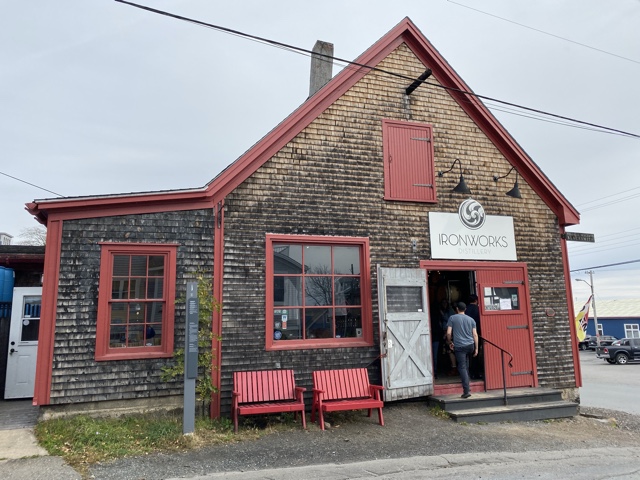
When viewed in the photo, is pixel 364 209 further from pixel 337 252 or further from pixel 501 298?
pixel 501 298

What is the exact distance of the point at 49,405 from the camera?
24.6 ft

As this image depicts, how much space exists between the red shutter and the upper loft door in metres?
2.14

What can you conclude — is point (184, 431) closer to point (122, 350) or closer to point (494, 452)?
point (122, 350)

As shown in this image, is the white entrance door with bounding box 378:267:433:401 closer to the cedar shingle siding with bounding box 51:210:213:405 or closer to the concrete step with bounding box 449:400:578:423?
the concrete step with bounding box 449:400:578:423

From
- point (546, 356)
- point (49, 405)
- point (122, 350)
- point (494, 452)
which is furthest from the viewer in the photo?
point (546, 356)

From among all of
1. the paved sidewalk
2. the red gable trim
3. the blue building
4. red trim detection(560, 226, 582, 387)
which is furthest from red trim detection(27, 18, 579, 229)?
the blue building

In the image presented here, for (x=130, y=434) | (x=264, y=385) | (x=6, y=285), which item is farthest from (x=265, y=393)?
(x=6, y=285)

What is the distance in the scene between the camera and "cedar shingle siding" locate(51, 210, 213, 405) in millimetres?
7652

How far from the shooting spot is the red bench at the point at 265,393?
7587 millimetres

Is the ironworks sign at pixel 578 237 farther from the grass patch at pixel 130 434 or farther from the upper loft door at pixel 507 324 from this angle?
the grass patch at pixel 130 434

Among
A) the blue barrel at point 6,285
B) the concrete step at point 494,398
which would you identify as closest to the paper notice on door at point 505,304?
the concrete step at point 494,398

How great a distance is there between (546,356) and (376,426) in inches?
185

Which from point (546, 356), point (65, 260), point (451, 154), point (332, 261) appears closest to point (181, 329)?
point (65, 260)

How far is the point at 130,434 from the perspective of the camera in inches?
277
